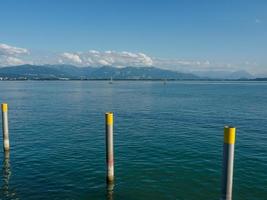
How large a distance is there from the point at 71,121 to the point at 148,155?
79.3ft

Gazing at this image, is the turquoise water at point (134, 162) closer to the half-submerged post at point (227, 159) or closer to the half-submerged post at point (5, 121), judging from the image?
the half-submerged post at point (5, 121)

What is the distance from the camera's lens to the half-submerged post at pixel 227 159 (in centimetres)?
1321

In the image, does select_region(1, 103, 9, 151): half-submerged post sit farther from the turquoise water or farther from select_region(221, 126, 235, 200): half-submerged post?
select_region(221, 126, 235, 200): half-submerged post

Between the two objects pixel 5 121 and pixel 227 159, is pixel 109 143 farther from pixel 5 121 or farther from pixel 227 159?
pixel 5 121

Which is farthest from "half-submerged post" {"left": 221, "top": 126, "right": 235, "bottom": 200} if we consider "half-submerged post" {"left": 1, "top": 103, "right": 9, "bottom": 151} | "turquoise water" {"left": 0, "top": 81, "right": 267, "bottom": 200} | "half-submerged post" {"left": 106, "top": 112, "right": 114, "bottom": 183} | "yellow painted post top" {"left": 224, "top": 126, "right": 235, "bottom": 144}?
"half-submerged post" {"left": 1, "top": 103, "right": 9, "bottom": 151}

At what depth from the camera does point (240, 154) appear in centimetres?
2902

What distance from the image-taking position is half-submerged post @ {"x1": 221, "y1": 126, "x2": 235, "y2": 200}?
13.2 m

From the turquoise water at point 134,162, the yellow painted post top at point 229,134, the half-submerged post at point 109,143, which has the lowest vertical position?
the turquoise water at point 134,162

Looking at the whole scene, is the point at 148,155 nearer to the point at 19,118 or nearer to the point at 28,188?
the point at 28,188

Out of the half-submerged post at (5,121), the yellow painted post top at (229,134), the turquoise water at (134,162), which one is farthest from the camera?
the half-submerged post at (5,121)

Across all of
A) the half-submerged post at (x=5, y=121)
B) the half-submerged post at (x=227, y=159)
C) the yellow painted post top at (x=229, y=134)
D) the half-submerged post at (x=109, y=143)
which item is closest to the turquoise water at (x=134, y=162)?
the half-submerged post at (x=109, y=143)

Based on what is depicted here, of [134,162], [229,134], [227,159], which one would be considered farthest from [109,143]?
[229,134]

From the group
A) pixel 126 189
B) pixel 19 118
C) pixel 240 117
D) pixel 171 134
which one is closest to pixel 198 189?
pixel 126 189

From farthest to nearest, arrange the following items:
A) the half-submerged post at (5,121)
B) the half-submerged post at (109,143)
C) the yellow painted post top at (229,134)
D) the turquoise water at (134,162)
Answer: the half-submerged post at (5,121), the turquoise water at (134,162), the half-submerged post at (109,143), the yellow painted post top at (229,134)
